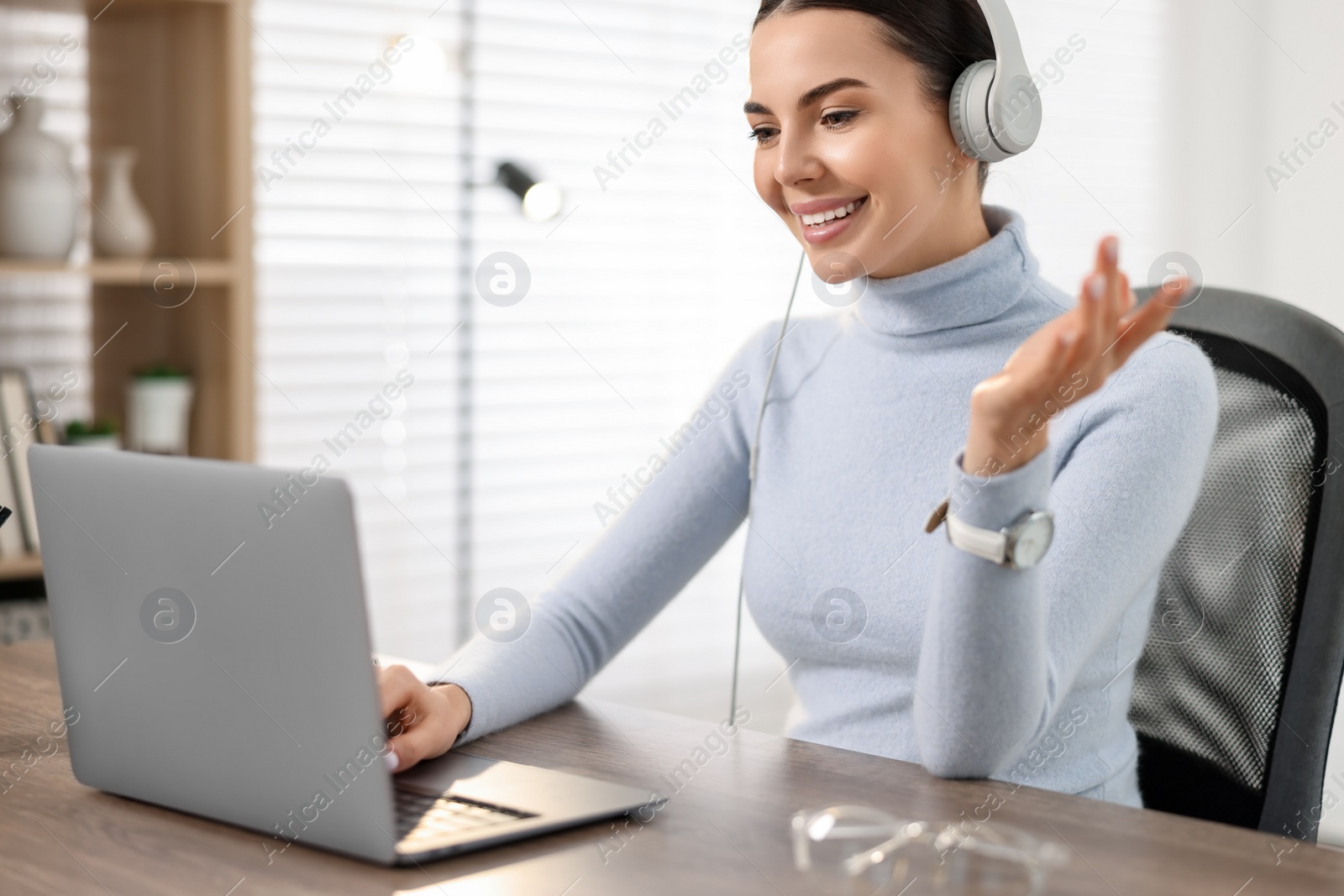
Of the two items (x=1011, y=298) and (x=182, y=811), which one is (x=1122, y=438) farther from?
(x=182, y=811)

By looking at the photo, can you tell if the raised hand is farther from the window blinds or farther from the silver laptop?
the window blinds

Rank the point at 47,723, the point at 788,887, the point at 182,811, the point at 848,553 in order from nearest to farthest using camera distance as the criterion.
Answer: the point at 788,887 < the point at 182,811 < the point at 47,723 < the point at 848,553

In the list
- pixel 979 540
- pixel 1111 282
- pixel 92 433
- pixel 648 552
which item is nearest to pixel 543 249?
pixel 92 433

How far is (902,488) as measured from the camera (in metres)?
1.27

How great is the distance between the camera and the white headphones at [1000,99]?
119 centimetres

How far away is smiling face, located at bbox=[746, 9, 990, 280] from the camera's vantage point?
1.23 metres

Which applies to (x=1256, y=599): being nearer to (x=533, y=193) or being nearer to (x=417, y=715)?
(x=417, y=715)

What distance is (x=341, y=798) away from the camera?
29.7 inches

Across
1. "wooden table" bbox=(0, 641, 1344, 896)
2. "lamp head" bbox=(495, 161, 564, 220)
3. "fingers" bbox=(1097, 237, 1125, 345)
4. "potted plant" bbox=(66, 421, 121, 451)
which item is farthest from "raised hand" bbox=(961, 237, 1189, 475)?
"potted plant" bbox=(66, 421, 121, 451)

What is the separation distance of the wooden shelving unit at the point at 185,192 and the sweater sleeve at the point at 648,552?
1.02 m

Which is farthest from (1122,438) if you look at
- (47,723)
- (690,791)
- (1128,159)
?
(1128,159)

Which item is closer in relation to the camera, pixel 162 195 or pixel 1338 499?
pixel 1338 499

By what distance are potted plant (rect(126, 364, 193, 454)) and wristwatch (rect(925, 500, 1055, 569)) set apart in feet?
5.17

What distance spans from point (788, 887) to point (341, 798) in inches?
10.2
